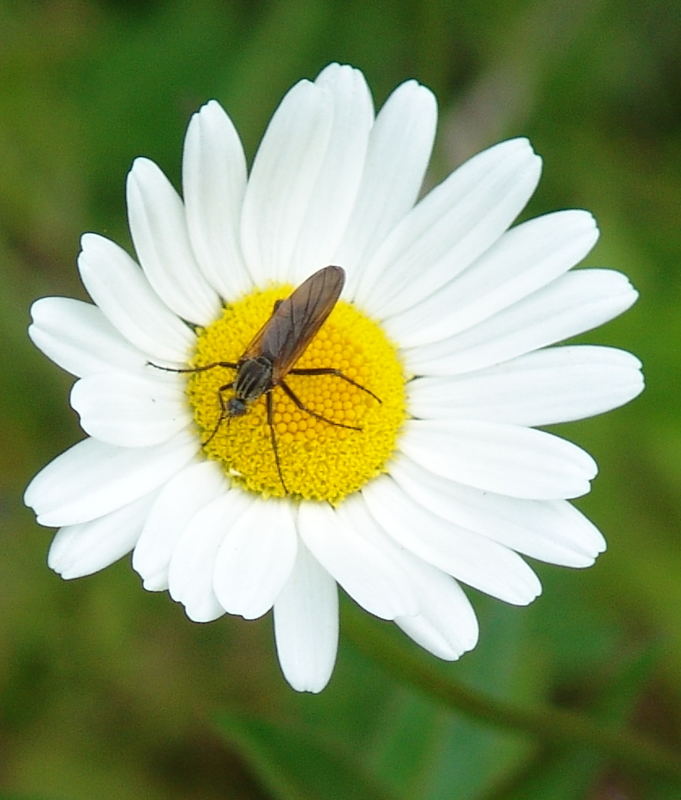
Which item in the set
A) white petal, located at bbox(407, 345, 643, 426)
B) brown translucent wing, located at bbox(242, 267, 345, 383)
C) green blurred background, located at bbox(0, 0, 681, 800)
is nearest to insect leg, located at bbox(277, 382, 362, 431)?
brown translucent wing, located at bbox(242, 267, 345, 383)

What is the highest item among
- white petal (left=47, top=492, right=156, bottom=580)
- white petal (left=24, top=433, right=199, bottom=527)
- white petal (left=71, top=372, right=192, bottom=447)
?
white petal (left=71, top=372, right=192, bottom=447)

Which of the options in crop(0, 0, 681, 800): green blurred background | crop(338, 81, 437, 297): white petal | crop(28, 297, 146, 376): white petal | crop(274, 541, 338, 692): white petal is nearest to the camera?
crop(28, 297, 146, 376): white petal

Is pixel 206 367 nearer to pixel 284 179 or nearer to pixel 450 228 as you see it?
pixel 284 179

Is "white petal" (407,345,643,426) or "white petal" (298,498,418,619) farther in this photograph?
"white petal" (407,345,643,426)

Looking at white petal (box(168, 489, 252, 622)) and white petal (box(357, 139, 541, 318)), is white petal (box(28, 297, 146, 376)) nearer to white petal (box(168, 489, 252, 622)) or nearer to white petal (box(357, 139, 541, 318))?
white petal (box(168, 489, 252, 622))

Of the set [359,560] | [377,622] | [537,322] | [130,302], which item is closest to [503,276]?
[537,322]

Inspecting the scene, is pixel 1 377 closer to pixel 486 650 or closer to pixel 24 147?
pixel 24 147

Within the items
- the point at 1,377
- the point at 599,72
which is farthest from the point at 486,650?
the point at 599,72
